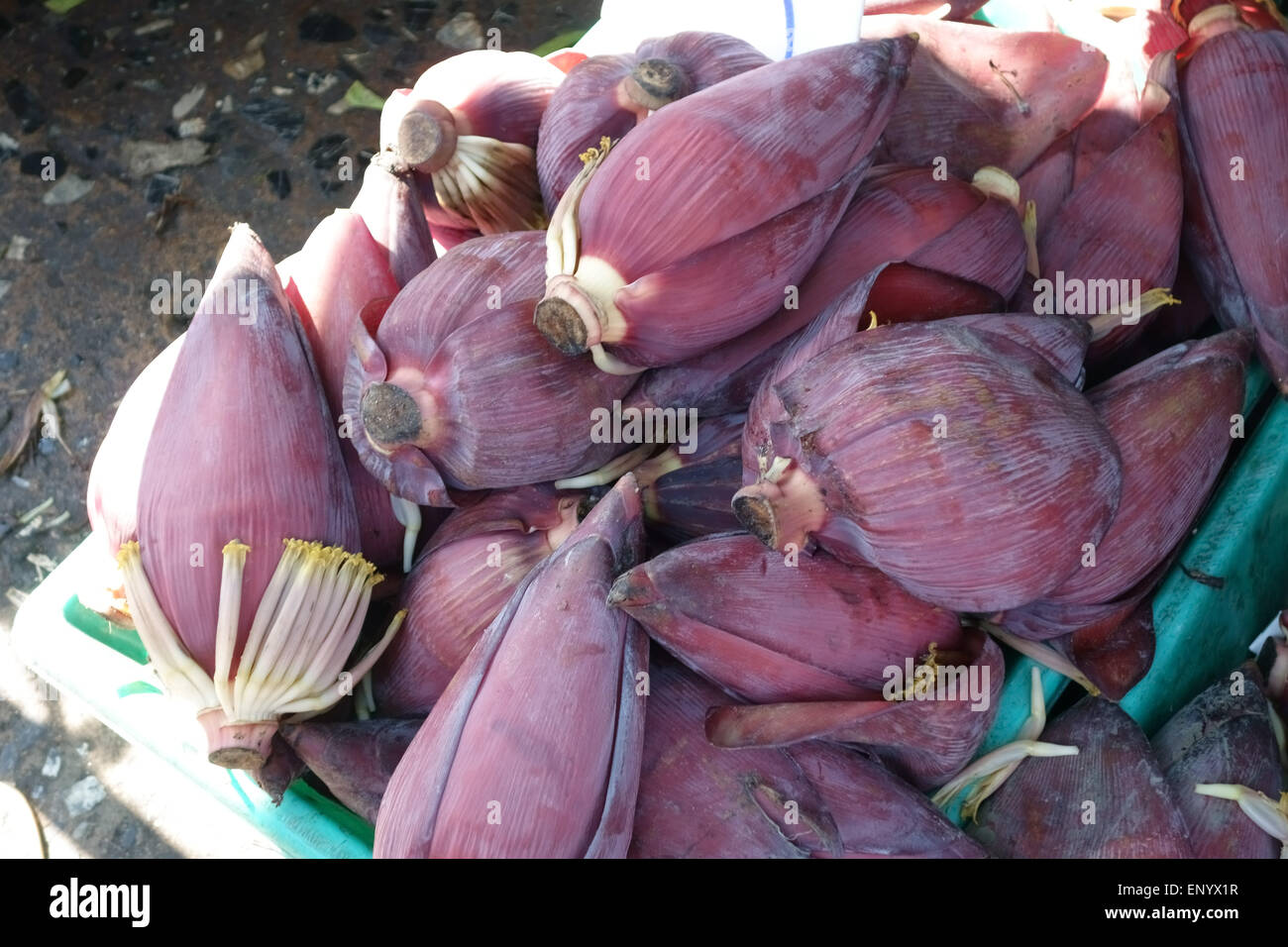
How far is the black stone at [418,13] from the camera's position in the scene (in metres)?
2.62

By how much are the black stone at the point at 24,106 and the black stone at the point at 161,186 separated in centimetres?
33

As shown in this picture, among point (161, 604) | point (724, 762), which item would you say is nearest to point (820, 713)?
point (724, 762)

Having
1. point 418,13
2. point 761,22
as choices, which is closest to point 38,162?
point 418,13

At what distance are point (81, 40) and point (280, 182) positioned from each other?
0.72m

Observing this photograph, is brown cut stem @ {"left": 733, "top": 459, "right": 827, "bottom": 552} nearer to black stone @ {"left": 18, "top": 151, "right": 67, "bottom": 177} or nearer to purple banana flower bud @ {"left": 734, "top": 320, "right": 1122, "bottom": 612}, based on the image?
purple banana flower bud @ {"left": 734, "top": 320, "right": 1122, "bottom": 612}

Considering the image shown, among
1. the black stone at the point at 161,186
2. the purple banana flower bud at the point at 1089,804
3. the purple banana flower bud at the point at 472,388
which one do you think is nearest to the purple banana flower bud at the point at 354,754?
the purple banana flower bud at the point at 472,388

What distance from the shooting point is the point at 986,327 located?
0.88 metres

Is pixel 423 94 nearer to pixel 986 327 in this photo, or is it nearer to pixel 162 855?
pixel 986 327

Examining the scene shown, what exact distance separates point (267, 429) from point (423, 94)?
0.48 meters

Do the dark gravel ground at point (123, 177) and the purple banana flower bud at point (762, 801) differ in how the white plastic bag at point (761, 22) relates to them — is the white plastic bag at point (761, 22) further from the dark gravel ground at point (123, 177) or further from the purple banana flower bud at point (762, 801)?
the dark gravel ground at point (123, 177)

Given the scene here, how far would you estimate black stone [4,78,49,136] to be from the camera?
2.48m

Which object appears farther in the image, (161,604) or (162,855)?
(162,855)

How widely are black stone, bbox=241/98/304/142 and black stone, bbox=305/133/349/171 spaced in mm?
64

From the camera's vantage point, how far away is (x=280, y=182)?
94.7 inches
